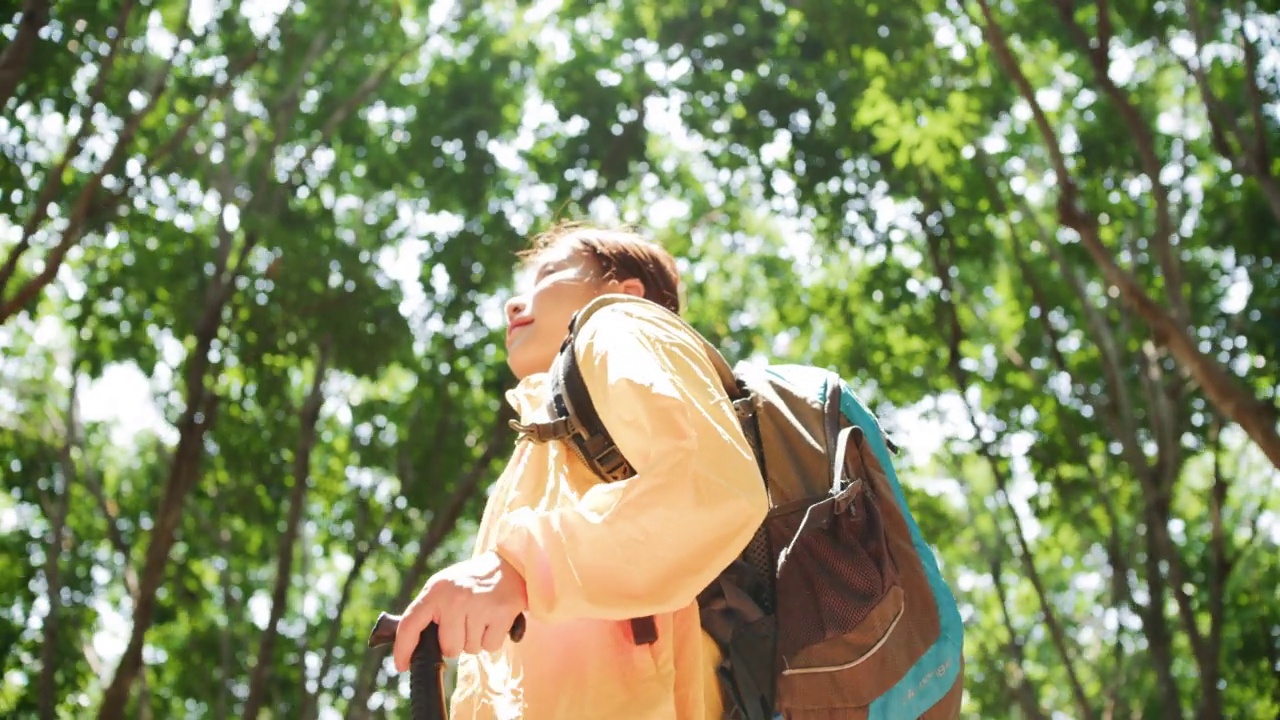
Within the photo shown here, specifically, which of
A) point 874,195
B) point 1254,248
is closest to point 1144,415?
point 1254,248

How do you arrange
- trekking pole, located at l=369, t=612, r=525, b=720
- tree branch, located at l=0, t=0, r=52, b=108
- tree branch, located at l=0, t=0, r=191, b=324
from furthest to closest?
tree branch, located at l=0, t=0, r=191, b=324
tree branch, located at l=0, t=0, r=52, b=108
trekking pole, located at l=369, t=612, r=525, b=720

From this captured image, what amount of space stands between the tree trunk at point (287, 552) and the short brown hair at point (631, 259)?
21.6ft

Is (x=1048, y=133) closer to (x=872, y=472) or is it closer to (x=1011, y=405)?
(x=872, y=472)

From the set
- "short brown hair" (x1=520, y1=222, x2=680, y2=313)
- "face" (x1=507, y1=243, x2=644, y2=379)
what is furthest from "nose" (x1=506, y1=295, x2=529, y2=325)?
"short brown hair" (x1=520, y1=222, x2=680, y2=313)

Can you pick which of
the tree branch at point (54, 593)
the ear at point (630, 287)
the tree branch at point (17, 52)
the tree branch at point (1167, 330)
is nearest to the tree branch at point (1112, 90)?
the tree branch at point (1167, 330)

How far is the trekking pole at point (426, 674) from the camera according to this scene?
145 centimetres

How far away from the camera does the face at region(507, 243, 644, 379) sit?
2137 millimetres

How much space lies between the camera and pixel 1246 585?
38.1 feet

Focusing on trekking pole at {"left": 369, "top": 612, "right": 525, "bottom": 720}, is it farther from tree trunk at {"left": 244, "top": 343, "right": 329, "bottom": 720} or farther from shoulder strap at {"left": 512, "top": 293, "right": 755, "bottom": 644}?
tree trunk at {"left": 244, "top": 343, "right": 329, "bottom": 720}

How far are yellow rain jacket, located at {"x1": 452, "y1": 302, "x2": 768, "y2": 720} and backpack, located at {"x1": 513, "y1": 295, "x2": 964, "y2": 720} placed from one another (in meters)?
0.06

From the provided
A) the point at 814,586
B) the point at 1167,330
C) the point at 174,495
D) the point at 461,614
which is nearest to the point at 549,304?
the point at 814,586

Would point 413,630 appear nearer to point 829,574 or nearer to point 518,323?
point 829,574

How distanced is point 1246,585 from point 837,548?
440 inches

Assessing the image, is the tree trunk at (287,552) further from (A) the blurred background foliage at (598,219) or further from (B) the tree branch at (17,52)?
(B) the tree branch at (17,52)
